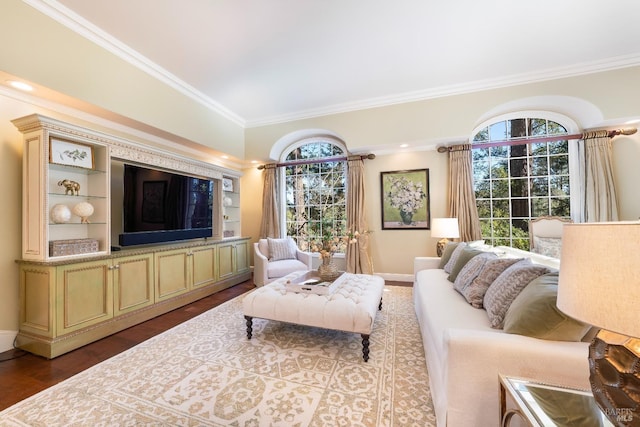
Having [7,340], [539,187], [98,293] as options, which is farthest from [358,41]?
[7,340]

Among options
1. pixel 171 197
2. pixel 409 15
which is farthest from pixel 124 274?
pixel 409 15

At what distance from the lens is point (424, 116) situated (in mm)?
4062

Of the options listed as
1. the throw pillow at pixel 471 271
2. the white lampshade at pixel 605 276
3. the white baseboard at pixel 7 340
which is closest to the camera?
the white lampshade at pixel 605 276

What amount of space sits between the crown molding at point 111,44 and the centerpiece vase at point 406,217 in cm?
380

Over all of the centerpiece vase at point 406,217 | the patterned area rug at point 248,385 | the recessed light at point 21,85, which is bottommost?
the patterned area rug at point 248,385

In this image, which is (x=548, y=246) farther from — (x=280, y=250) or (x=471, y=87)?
(x=280, y=250)

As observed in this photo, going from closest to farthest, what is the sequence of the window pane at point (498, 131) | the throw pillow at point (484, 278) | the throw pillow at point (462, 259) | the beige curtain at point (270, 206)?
the throw pillow at point (484, 278), the throw pillow at point (462, 259), the window pane at point (498, 131), the beige curtain at point (270, 206)

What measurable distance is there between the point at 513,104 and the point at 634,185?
2.01 metres

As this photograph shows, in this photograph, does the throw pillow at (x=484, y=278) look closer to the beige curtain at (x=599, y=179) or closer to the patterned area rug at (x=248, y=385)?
the patterned area rug at (x=248, y=385)

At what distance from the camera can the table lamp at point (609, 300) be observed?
2.10 ft

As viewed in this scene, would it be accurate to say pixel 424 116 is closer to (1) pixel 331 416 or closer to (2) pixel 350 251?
(2) pixel 350 251

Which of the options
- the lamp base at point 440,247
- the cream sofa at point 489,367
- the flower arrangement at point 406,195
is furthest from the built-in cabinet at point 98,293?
the lamp base at point 440,247

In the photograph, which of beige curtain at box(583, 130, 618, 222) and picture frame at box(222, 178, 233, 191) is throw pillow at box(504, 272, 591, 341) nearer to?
beige curtain at box(583, 130, 618, 222)

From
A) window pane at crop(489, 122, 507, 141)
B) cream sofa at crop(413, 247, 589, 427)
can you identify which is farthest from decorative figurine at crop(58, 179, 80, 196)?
window pane at crop(489, 122, 507, 141)
